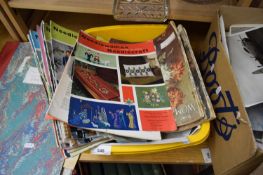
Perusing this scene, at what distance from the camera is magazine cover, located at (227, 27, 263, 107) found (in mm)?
536

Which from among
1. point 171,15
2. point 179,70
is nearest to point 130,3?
point 171,15

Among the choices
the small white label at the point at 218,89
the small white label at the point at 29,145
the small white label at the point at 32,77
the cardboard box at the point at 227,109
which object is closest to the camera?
the cardboard box at the point at 227,109

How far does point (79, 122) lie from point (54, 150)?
15 cm

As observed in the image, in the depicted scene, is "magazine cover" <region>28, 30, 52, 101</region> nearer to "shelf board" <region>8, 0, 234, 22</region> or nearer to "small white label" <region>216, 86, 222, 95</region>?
"shelf board" <region>8, 0, 234, 22</region>

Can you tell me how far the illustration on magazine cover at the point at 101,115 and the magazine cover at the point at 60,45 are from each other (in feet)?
0.38

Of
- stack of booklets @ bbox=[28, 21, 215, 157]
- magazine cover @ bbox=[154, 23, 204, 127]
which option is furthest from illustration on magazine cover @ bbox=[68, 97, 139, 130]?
magazine cover @ bbox=[154, 23, 204, 127]

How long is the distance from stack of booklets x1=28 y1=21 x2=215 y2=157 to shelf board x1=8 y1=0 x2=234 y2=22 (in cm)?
5

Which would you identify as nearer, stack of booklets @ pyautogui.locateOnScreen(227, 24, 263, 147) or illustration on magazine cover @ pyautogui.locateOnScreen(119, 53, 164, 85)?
stack of booklets @ pyautogui.locateOnScreen(227, 24, 263, 147)

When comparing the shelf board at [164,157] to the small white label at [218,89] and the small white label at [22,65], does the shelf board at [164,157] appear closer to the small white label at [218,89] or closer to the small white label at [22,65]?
the small white label at [218,89]

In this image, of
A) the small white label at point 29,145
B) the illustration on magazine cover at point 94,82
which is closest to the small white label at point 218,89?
the illustration on magazine cover at point 94,82

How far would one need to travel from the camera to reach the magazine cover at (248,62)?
1.76ft

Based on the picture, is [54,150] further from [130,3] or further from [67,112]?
[130,3]

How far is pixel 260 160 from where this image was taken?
1.52ft

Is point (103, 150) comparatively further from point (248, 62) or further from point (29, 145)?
point (248, 62)
